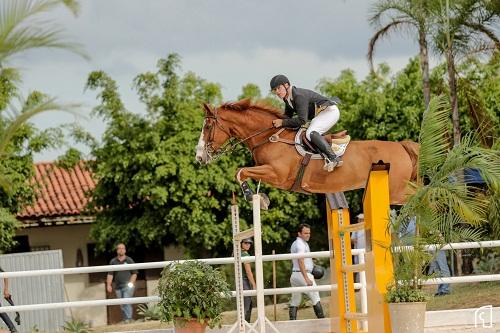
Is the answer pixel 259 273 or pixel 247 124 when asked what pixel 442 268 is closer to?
pixel 247 124

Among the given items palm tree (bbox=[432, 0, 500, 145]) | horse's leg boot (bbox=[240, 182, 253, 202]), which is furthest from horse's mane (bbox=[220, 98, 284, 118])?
palm tree (bbox=[432, 0, 500, 145])

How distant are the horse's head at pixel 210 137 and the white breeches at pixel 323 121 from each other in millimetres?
961

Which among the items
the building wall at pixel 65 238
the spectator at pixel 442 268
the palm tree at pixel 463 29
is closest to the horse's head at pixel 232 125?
the spectator at pixel 442 268

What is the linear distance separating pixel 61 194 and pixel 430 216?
20.6m

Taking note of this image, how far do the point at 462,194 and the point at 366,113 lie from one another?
15781mm

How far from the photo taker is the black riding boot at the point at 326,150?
505 inches

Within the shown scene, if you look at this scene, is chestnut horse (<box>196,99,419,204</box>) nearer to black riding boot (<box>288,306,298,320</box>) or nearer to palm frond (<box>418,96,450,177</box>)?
palm frond (<box>418,96,450,177</box>)

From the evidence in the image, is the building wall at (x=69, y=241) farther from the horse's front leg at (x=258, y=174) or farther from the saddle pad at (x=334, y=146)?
the horse's front leg at (x=258, y=174)

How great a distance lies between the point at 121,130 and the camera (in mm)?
27750

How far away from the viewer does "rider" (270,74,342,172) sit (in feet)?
41.7

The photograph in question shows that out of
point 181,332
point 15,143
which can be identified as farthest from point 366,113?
point 181,332

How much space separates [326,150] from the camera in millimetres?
12883

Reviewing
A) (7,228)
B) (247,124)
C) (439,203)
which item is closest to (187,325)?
(247,124)

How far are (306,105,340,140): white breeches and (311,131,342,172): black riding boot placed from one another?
8 centimetres
